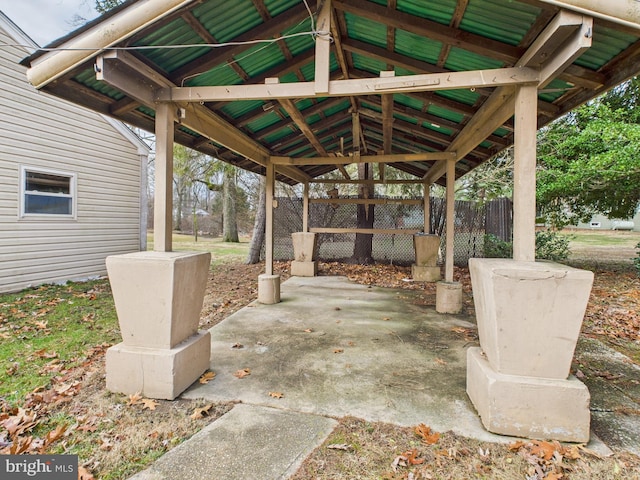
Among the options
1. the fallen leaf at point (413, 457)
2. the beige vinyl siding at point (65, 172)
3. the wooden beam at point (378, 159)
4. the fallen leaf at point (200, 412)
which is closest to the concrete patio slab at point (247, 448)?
the fallen leaf at point (200, 412)

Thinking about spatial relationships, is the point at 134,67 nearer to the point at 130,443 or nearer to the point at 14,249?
the point at 130,443

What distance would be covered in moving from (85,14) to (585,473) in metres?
12.9

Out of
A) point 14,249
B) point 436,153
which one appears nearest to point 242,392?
point 436,153

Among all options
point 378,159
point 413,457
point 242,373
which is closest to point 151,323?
point 242,373

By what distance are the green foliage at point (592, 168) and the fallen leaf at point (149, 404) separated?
7589mm

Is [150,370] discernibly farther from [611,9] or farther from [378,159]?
[378,159]

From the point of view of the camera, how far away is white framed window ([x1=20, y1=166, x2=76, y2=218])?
6180 mm

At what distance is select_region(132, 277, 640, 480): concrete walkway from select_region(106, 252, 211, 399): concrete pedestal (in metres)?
0.28

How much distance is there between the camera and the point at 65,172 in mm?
6812

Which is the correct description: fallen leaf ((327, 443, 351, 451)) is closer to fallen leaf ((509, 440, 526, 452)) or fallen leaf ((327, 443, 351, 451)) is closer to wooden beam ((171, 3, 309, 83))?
fallen leaf ((509, 440, 526, 452))

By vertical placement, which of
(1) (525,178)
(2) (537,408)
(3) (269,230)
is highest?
(1) (525,178)

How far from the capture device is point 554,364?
2.10 metres

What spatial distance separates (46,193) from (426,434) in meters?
7.94

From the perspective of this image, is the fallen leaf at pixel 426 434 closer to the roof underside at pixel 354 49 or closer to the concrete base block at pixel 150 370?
the concrete base block at pixel 150 370
